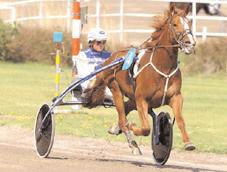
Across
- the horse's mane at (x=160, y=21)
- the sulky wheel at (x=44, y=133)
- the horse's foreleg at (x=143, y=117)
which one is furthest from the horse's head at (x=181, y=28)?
the sulky wheel at (x=44, y=133)

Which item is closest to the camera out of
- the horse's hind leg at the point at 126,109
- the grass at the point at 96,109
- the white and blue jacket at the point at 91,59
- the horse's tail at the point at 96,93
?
the horse's hind leg at the point at 126,109

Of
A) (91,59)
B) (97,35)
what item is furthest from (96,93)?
(97,35)

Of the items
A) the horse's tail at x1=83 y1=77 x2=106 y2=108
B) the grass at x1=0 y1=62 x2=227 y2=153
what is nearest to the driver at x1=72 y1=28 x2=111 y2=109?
the horse's tail at x1=83 y1=77 x2=106 y2=108

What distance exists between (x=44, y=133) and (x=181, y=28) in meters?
2.42

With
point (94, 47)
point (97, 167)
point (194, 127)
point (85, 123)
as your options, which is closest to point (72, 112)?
point (85, 123)

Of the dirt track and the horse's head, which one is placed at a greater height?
the horse's head

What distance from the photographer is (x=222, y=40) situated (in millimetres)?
24172

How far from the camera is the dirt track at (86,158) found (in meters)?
10.7

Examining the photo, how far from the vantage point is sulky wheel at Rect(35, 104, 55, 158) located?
1146 cm

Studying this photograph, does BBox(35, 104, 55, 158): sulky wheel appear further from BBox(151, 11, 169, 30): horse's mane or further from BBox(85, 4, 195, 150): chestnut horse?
BBox(151, 11, 169, 30): horse's mane

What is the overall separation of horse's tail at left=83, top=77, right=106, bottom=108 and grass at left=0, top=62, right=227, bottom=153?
57.9 inches

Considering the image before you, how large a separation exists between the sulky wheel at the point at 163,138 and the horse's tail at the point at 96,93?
144 cm

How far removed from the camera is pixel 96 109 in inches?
672

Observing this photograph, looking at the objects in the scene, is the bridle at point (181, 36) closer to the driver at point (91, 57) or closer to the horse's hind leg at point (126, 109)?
the horse's hind leg at point (126, 109)
